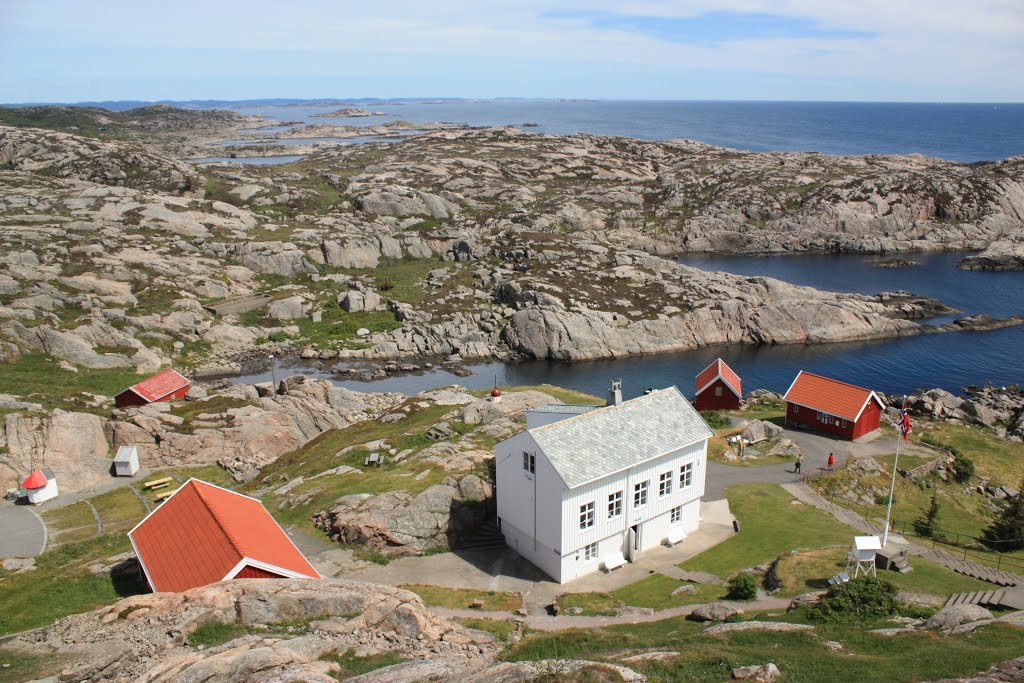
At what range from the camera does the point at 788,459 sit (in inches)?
1736

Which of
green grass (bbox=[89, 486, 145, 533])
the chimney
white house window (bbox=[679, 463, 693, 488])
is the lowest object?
green grass (bbox=[89, 486, 145, 533])

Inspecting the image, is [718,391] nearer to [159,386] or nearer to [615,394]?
[615,394]

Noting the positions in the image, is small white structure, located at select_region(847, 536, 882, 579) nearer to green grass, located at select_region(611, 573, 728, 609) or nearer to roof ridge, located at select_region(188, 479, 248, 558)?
green grass, located at select_region(611, 573, 728, 609)

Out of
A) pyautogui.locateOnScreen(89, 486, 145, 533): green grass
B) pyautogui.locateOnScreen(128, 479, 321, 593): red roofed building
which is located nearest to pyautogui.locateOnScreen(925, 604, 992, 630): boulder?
pyautogui.locateOnScreen(128, 479, 321, 593): red roofed building

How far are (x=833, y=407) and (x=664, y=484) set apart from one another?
2082 cm

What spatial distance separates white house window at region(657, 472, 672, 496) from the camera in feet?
110

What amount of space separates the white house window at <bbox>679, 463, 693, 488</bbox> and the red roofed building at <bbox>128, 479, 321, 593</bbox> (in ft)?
62.0

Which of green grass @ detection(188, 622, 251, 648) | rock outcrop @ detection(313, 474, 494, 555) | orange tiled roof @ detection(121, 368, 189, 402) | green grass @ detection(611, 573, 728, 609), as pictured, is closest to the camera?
green grass @ detection(188, 622, 251, 648)

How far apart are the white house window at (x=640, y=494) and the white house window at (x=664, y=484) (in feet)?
2.81

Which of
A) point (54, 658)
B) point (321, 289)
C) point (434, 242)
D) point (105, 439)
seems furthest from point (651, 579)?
point (434, 242)

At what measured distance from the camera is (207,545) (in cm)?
2542

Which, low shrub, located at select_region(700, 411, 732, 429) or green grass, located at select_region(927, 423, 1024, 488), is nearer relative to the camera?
green grass, located at select_region(927, 423, 1024, 488)

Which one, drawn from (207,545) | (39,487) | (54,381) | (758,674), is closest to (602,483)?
(758,674)

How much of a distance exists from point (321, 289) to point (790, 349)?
6388 cm
